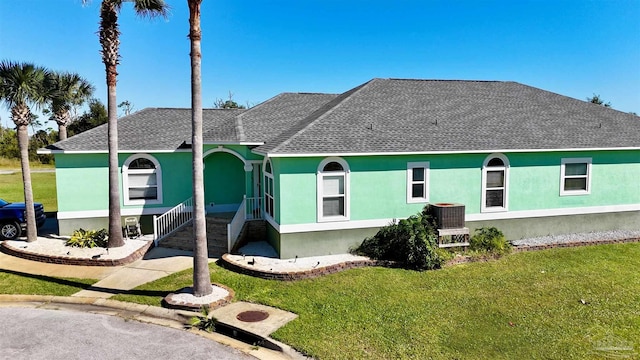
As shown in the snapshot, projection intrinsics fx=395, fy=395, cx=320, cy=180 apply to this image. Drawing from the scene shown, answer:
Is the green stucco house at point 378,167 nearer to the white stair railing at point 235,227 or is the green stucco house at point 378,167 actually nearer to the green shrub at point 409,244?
the white stair railing at point 235,227

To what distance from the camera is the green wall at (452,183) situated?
13039mm

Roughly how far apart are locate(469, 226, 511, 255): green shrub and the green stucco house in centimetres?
72

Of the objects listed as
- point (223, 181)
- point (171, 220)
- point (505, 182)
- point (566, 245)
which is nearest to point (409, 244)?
point (505, 182)

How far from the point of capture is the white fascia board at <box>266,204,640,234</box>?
13086mm

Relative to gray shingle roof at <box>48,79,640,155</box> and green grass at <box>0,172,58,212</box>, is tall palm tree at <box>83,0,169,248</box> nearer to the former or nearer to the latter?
gray shingle roof at <box>48,79,640,155</box>

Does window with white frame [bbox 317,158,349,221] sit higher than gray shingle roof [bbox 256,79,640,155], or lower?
lower

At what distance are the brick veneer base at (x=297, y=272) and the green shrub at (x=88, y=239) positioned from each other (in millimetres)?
5298

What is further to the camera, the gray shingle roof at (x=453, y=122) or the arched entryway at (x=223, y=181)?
the arched entryway at (x=223, y=181)

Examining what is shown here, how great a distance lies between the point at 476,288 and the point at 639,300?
3.83m

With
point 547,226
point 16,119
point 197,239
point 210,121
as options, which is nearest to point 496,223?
point 547,226

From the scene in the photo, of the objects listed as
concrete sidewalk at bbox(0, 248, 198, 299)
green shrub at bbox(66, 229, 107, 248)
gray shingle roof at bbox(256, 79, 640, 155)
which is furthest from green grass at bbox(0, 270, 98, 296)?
gray shingle roof at bbox(256, 79, 640, 155)

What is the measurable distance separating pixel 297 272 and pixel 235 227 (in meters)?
3.52

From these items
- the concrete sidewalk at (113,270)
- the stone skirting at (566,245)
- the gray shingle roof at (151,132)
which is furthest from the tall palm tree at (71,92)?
the stone skirting at (566,245)

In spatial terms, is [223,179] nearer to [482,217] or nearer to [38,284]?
[38,284]
